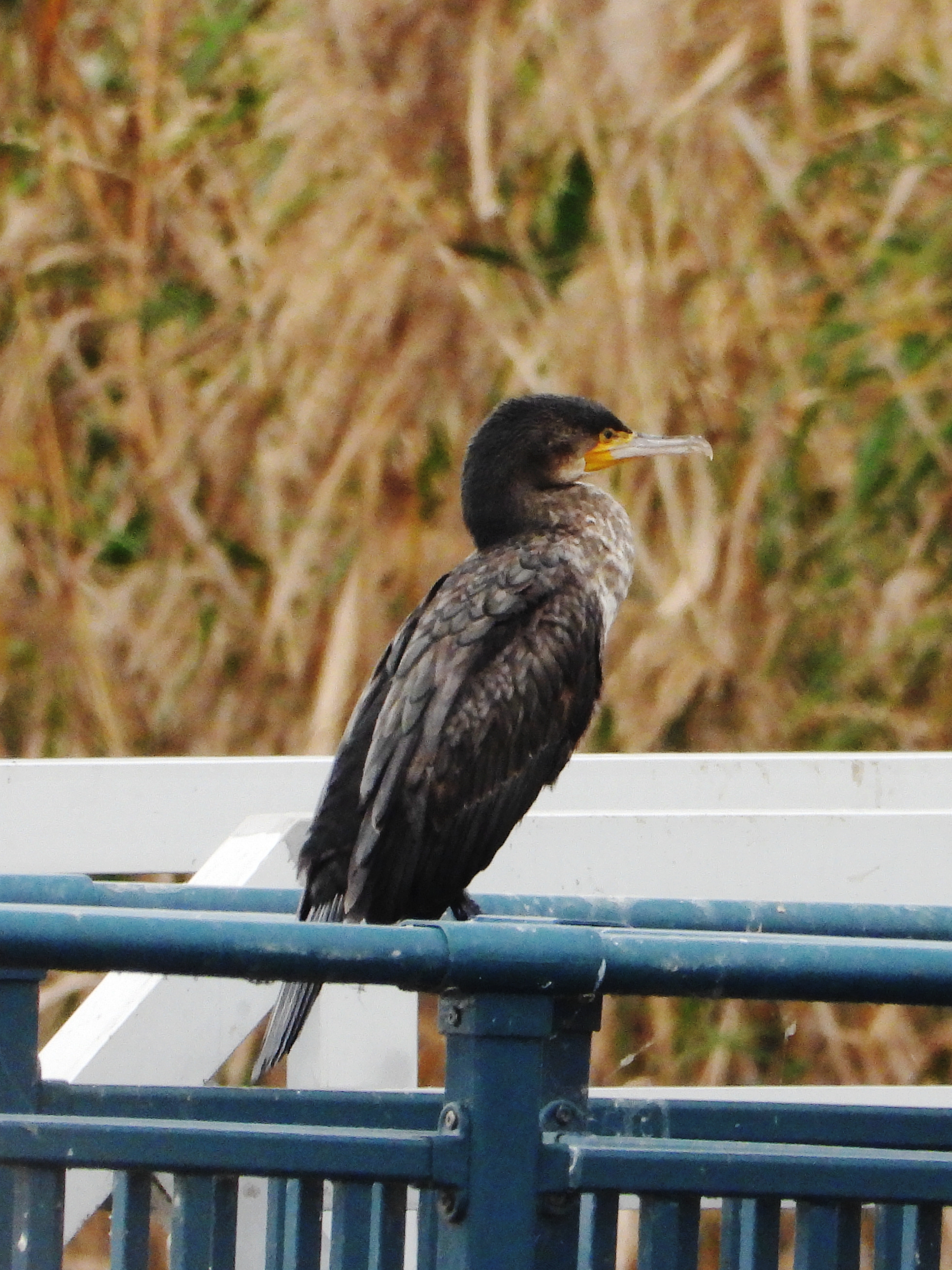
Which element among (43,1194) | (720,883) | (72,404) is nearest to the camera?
(43,1194)

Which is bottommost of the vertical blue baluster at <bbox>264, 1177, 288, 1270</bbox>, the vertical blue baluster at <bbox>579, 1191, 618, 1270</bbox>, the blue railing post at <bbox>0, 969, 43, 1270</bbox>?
the vertical blue baluster at <bbox>264, 1177, 288, 1270</bbox>

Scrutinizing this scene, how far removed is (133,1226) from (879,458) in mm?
3092

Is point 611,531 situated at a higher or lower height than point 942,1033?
higher

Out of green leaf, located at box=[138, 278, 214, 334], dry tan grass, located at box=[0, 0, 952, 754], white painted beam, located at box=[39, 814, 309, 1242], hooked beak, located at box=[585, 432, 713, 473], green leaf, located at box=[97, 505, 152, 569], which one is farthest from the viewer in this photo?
green leaf, located at box=[138, 278, 214, 334]

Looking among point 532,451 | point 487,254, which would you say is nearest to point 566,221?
point 487,254

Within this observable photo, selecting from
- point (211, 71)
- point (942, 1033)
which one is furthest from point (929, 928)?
point (211, 71)

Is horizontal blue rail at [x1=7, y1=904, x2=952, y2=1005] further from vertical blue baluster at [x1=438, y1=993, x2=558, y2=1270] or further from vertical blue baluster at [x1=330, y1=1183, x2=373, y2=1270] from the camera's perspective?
vertical blue baluster at [x1=330, y1=1183, x2=373, y2=1270]

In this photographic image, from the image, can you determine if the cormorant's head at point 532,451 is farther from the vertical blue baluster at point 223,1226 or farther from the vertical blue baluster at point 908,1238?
the vertical blue baluster at point 223,1226

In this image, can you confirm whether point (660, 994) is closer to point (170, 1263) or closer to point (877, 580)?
point (170, 1263)

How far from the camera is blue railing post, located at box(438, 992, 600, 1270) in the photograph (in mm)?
1147

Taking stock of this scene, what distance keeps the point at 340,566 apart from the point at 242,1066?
1.06 meters

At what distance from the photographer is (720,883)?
2307 mm

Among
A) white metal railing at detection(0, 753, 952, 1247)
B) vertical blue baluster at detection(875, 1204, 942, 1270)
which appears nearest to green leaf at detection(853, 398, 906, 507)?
white metal railing at detection(0, 753, 952, 1247)

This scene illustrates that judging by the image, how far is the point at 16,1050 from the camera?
1.21 m
